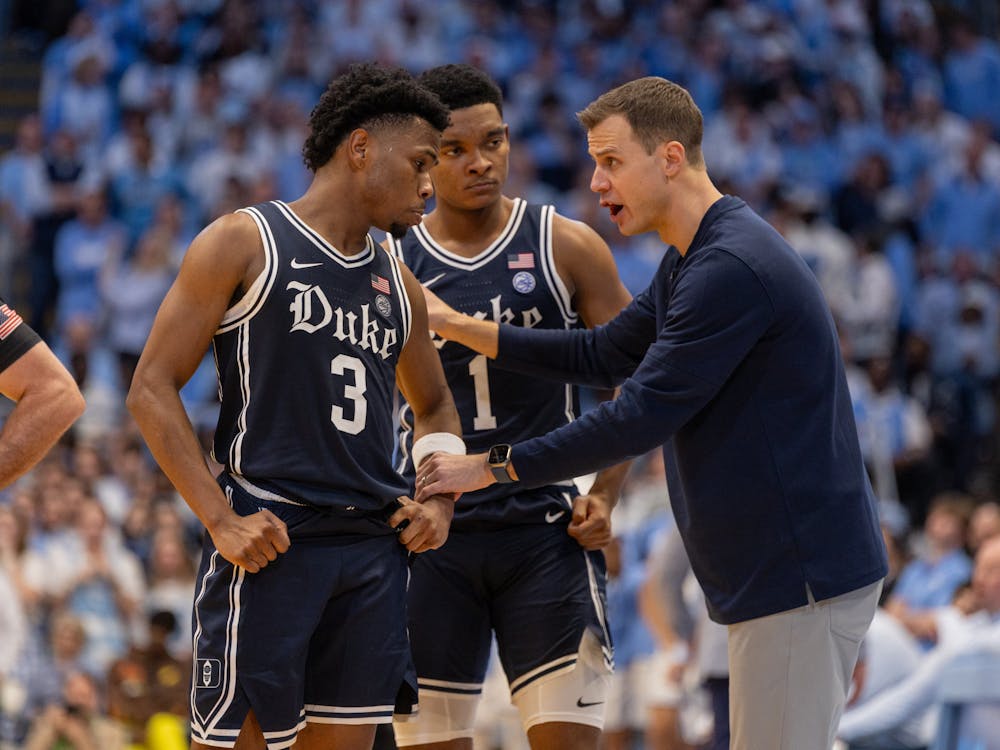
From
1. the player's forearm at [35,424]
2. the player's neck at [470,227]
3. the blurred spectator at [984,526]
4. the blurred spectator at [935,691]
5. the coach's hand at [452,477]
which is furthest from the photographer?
the blurred spectator at [984,526]

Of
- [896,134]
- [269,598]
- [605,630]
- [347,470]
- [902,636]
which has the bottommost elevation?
[902,636]

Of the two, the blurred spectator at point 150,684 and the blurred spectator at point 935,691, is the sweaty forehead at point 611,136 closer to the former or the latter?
the blurred spectator at point 935,691

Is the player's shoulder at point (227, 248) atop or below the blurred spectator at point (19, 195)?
below

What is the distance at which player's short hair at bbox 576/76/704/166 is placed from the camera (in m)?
4.57

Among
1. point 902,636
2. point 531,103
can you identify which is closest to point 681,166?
point 902,636

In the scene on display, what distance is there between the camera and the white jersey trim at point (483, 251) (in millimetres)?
5348

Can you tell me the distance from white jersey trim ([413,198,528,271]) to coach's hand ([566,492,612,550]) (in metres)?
0.89

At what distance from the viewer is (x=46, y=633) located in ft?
34.5

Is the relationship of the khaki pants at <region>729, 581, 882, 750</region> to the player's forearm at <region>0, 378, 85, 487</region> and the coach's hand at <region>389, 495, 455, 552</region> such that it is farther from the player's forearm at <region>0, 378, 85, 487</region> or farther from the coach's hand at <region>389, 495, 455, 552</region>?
the player's forearm at <region>0, 378, 85, 487</region>

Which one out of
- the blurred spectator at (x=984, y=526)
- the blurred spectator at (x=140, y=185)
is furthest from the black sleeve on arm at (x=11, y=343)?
the blurred spectator at (x=140, y=185)

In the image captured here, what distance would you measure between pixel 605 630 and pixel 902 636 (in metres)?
3.43

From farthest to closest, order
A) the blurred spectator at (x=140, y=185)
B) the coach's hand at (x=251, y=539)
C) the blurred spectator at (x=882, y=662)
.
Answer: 1. the blurred spectator at (x=140, y=185)
2. the blurred spectator at (x=882, y=662)
3. the coach's hand at (x=251, y=539)

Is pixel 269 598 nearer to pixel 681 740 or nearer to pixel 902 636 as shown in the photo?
pixel 902 636

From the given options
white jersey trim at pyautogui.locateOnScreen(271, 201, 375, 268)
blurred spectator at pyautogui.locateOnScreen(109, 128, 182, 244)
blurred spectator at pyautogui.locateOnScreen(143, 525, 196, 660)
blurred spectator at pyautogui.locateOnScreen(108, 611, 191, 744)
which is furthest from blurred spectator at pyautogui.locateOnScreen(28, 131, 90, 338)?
white jersey trim at pyautogui.locateOnScreen(271, 201, 375, 268)
